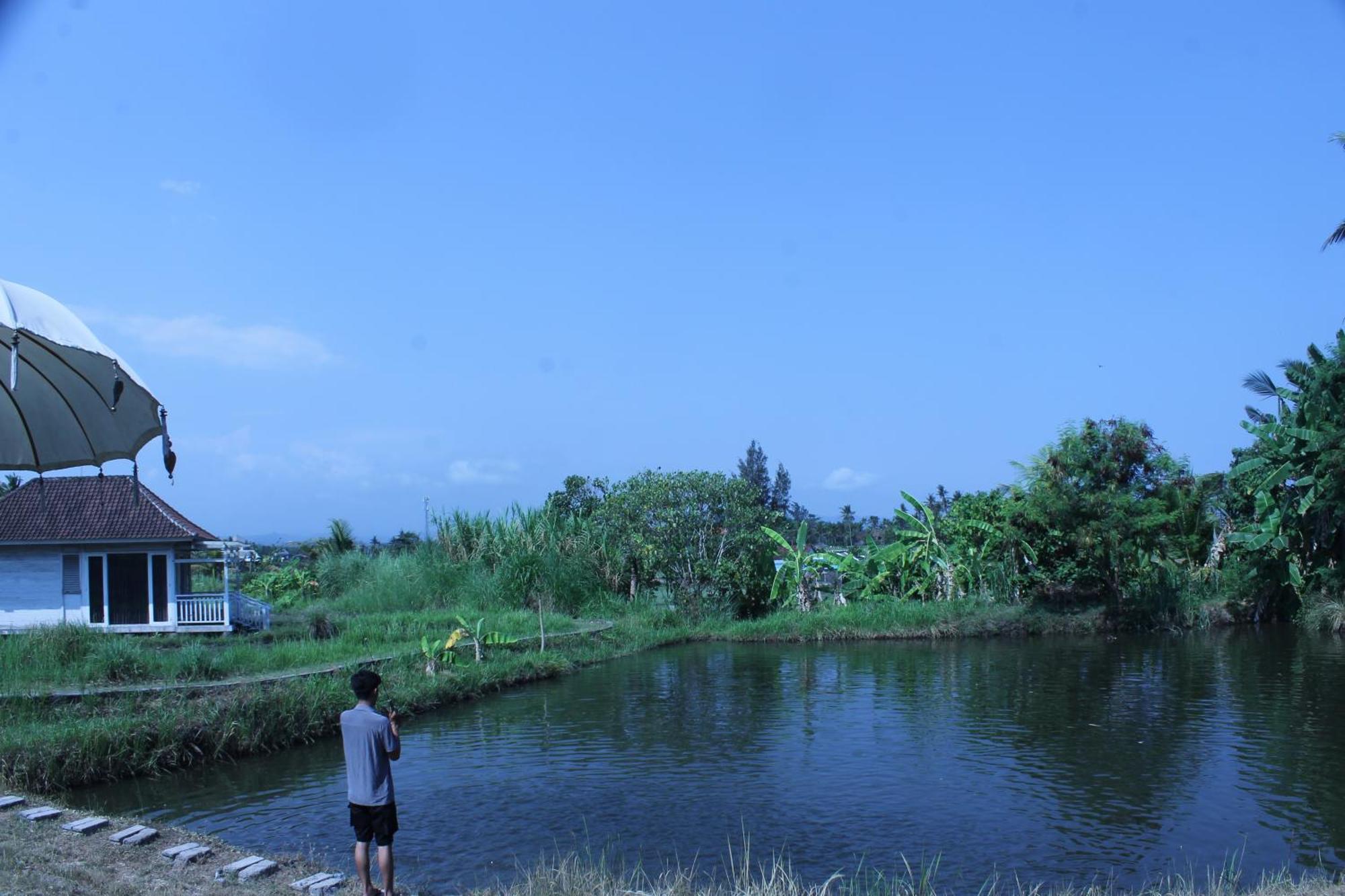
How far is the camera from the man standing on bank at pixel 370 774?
251 inches

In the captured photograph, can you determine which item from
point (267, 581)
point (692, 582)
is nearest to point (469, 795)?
point (692, 582)

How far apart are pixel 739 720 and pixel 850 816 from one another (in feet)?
18.1

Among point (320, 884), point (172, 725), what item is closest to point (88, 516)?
point (172, 725)

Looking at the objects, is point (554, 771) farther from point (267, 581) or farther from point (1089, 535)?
point (267, 581)

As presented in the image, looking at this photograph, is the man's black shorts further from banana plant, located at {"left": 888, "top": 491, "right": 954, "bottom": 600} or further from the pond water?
banana plant, located at {"left": 888, "top": 491, "right": 954, "bottom": 600}

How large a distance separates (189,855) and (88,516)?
20.0m

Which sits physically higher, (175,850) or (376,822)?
(376,822)

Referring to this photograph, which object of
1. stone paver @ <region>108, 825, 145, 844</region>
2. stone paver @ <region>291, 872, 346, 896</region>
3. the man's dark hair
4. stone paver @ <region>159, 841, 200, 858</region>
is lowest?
stone paver @ <region>291, 872, 346, 896</region>

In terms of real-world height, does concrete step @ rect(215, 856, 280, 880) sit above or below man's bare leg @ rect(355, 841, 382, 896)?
below

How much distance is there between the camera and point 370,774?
6387 mm

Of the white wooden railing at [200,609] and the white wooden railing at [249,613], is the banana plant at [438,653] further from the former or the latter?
the white wooden railing at [200,609]

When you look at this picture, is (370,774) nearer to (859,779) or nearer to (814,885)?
(814,885)

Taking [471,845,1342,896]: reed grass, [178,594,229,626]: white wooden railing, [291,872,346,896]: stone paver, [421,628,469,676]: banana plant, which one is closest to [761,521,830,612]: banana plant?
[421,628,469,676]: banana plant

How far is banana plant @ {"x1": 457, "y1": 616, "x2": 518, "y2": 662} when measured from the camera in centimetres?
2011
